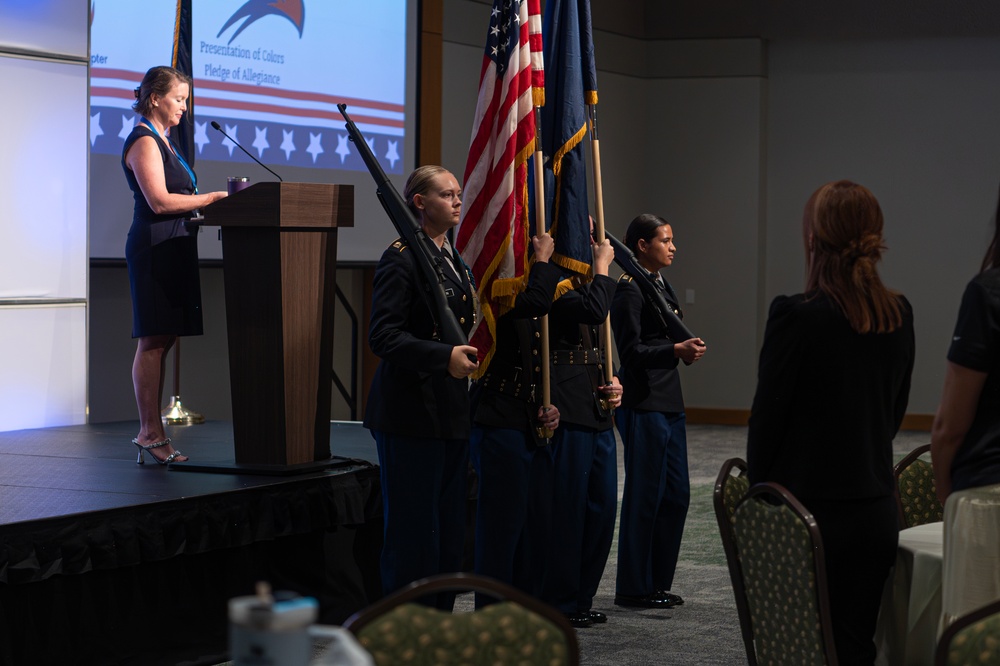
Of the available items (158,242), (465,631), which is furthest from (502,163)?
(465,631)

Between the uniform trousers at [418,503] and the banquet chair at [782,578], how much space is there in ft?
3.34

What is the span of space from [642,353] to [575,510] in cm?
62

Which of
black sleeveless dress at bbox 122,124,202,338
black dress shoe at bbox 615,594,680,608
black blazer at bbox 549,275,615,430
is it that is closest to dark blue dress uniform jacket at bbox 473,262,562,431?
black blazer at bbox 549,275,615,430

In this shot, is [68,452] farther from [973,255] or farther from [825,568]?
[973,255]

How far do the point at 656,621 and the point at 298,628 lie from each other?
333cm

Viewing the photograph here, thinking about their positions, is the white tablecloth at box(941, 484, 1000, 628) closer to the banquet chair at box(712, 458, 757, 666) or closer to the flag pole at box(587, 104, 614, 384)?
the banquet chair at box(712, 458, 757, 666)

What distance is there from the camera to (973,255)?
400 inches

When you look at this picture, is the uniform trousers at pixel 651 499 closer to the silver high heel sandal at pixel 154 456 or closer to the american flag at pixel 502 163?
the american flag at pixel 502 163

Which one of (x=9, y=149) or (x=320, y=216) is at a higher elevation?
(x=9, y=149)

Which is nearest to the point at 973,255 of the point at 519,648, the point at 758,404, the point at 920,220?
the point at 920,220

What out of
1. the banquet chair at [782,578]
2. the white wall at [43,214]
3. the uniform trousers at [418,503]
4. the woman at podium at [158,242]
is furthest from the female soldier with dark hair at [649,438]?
the white wall at [43,214]

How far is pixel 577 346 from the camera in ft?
13.5

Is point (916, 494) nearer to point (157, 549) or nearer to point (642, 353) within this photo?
point (642, 353)

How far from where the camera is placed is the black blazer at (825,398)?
252 centimetres
